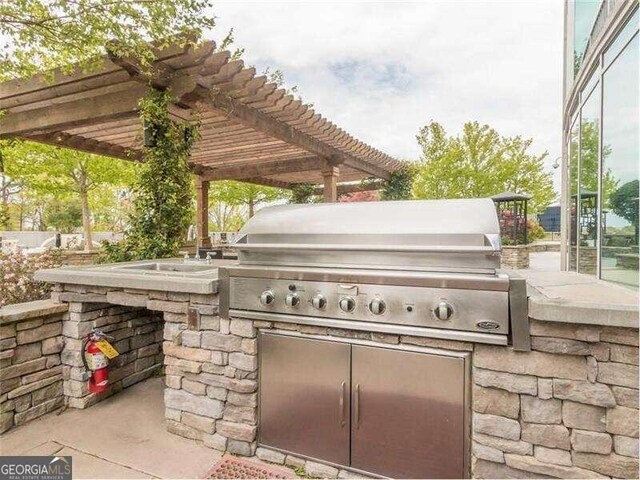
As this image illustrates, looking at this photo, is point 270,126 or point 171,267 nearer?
point 171,267

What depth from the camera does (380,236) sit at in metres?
1.94

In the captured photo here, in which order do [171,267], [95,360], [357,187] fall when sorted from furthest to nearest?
[357,187] → [171,267] → [95,360]

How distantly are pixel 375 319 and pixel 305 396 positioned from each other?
676 millimetres

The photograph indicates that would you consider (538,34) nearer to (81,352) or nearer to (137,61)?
(137,61)

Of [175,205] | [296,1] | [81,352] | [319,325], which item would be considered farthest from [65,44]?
[319,325]

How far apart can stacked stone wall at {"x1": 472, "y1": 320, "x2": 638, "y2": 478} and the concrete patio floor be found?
171 cm

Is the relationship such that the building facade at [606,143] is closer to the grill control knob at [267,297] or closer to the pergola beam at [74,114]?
the grill control knob at [267,297]

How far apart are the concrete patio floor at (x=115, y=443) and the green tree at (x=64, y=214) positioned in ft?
70.4

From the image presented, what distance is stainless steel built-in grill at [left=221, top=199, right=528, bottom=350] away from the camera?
5.42ft

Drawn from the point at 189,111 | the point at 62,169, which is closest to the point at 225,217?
the point at 62,169

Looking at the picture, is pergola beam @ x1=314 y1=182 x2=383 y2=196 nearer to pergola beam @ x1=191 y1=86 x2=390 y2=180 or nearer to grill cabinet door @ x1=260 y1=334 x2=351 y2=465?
pergola beam @ x1=191 y1=86 x2=390 y2=180

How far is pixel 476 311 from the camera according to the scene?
165 centimetres

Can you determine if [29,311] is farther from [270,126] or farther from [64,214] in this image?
[64,214]

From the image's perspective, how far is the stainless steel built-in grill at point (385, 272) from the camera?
1.65m
